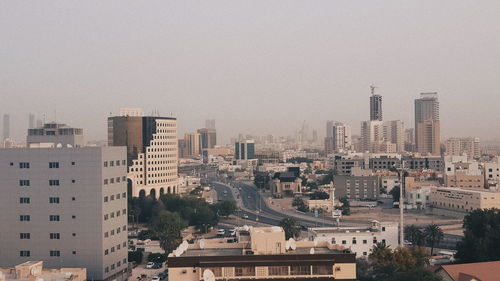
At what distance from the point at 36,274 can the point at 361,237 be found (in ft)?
41.1

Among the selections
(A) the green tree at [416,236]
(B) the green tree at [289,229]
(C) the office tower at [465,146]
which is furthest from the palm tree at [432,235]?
(C) the office tower at [465,146]

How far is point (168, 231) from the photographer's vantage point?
87.9 feet

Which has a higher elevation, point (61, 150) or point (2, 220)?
point (61, 150)

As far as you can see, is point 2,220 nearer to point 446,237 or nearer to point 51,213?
point 51,213

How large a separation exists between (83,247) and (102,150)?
3.13 m

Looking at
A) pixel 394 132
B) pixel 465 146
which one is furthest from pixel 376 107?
pixel 465 146

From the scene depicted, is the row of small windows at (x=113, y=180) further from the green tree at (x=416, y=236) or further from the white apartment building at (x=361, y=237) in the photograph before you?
the green tree at (x=416, y=236)

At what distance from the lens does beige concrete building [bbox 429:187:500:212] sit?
38094mm

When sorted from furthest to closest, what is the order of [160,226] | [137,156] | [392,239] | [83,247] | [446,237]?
[137,156] → [446,237] → [160,226] → [392,239] → [83,247]

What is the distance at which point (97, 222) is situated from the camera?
816 inches

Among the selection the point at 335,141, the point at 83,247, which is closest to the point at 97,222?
the point at 83,247

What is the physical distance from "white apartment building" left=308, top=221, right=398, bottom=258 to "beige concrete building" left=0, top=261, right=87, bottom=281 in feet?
32.2

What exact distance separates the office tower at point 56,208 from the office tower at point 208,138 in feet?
408

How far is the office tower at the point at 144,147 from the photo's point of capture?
47000 millimetres
